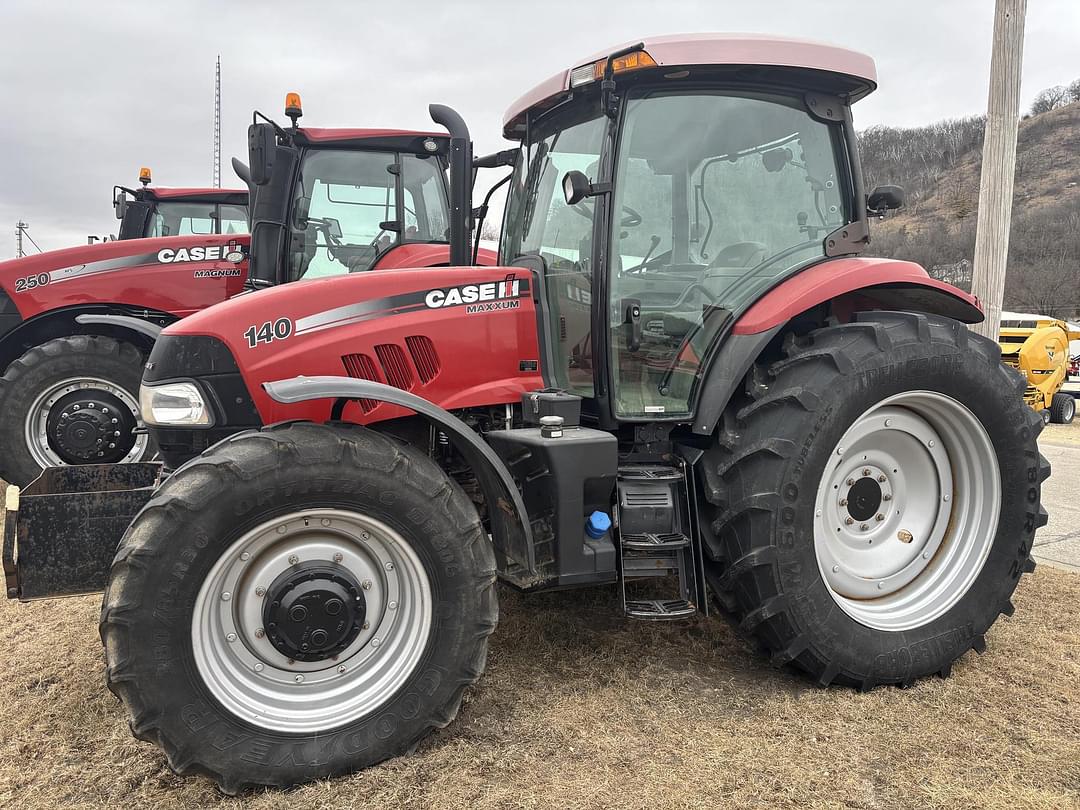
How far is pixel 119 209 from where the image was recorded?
8.24m

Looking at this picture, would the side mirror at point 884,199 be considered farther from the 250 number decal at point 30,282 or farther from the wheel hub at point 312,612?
the 250 number decal at point 30,282

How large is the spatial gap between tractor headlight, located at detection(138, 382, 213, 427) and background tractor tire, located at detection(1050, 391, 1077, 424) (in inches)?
526

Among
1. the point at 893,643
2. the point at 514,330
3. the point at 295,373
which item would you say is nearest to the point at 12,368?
the point at 295,373

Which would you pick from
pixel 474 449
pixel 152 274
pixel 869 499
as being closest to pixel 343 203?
pixel 152 274

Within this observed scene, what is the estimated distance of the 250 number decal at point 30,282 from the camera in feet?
19.9

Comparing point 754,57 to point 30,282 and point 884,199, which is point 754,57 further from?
point 30,282

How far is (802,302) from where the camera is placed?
9.46ft

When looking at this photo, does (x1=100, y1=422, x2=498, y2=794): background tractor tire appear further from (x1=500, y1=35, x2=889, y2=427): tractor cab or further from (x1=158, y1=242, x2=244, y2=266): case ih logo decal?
(x1=158, y1=242, x2=244, y2=266): case ih logo decal

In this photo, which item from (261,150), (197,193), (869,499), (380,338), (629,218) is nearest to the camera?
(380,338)

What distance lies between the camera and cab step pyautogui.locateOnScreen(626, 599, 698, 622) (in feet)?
9.05

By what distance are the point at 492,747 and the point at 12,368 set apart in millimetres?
4952

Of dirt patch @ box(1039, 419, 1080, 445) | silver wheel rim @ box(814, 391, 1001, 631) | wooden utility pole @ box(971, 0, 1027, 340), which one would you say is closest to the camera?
silver wheel rim @ box(814, 391, 1001, 631)

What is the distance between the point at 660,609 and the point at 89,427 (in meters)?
4.65

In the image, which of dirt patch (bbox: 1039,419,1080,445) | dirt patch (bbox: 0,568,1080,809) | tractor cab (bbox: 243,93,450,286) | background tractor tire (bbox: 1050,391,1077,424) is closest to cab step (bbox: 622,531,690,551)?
dirt patch (bbox: 0,568,1080,809)
